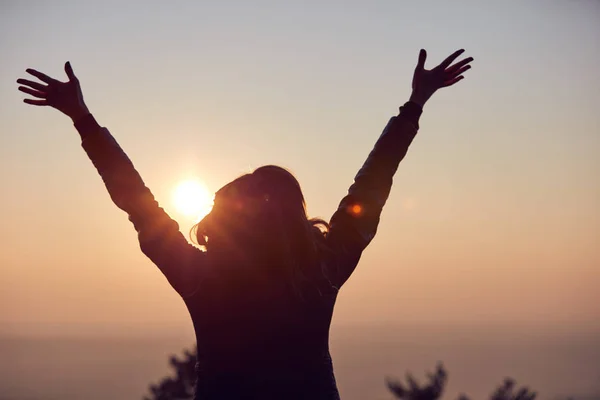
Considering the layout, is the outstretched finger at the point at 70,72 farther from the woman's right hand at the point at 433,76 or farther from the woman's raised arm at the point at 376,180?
the woman's right hand at the point at 433,76

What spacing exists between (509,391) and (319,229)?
1526cm

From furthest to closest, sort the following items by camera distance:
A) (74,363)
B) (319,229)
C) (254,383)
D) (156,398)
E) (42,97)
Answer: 1. (74,363)
2. (156,398)
3. (42,97)
4. (319,229)
5. (254,383)

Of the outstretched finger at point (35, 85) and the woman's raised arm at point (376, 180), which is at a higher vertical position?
the outstretched finger at point (35, 85)

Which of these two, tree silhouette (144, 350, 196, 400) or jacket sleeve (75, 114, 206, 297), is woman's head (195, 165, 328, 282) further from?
tree silhouette (144, 350, 196, 400)

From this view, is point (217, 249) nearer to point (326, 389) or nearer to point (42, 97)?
point (326, 389)

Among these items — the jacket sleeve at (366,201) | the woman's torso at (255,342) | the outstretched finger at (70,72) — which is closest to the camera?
the woman's torso at (255,342)

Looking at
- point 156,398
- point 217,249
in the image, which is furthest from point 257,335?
point 156,398

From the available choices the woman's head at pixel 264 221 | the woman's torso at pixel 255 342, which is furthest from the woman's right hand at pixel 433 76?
the woman's torso at pixel 255 342

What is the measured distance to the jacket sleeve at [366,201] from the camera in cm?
354

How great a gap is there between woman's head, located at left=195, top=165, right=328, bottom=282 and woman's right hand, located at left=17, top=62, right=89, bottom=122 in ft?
3.08

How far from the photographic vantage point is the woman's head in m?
3.27

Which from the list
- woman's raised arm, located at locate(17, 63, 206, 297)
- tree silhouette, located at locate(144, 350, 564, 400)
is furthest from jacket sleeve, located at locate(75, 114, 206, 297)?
tree silhouette, located at locate(144, 350, 564, 400)

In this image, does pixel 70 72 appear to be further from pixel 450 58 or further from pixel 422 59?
pixel 450 58

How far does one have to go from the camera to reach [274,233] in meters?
3.29
